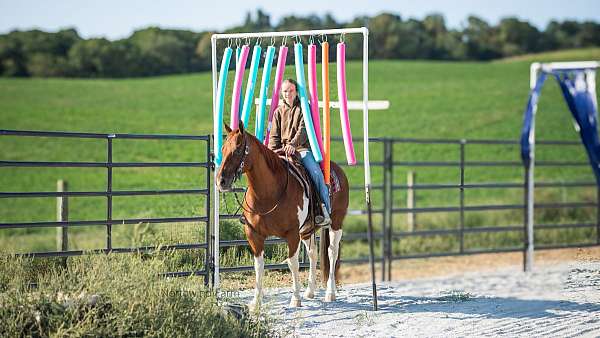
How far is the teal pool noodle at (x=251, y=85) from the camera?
8297mm

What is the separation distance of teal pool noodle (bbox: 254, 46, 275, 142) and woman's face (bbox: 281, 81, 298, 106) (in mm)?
178

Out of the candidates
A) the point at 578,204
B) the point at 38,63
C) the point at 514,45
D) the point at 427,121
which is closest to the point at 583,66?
the point at 578,204

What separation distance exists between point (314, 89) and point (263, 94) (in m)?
0.51

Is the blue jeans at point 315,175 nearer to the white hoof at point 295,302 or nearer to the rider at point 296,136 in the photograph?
the rider at point 296,136

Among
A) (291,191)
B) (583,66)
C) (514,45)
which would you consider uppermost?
(514,45)

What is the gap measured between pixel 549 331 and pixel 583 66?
2439 mm

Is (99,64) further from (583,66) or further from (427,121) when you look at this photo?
(583,66)

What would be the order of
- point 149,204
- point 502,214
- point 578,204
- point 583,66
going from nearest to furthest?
point 583,66, point 578,204, point 502,214, point 149,204

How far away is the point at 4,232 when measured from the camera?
21125mm

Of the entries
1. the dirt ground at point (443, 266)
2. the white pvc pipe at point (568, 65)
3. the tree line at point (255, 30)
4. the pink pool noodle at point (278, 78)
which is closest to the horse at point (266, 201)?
the pink pool noodle at point (278, 78)

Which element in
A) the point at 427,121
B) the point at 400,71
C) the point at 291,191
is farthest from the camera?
the point at 400,71

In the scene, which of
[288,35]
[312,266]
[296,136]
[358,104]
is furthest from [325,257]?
[288,35]

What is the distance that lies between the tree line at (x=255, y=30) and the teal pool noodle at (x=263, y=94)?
719 inches

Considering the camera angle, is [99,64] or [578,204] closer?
[578,204]
